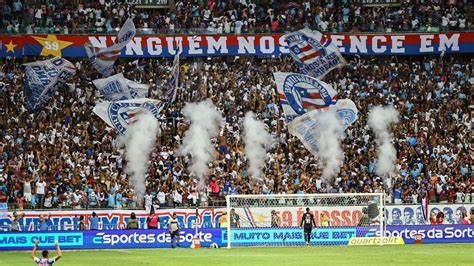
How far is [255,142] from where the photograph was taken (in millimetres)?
51969

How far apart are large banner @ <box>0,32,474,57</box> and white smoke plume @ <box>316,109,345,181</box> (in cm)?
976

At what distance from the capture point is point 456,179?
164ft

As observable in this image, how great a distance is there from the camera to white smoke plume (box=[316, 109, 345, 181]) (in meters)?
50.2

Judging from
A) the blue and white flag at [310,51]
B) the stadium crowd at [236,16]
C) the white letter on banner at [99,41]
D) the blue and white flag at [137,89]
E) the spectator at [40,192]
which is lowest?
the spectator at [40,192]

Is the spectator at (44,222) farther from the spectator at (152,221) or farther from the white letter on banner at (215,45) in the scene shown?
the white letter on banner at (215,45)

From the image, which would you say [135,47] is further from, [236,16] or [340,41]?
[340,41]

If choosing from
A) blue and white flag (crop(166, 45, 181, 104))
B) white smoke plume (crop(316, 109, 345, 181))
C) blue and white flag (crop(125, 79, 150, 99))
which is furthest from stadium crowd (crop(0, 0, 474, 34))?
white smoke plume (crop(316, 109, 345, 181))

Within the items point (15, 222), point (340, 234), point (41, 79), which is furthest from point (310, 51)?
point (15, 222)

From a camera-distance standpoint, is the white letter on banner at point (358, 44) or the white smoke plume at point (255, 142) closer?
the white smoke plume at point (255, 142)

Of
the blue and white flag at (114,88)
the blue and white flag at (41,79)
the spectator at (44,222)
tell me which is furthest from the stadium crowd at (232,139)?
the blue and white flag at (114,88)

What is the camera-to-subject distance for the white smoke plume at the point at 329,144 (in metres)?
50.2

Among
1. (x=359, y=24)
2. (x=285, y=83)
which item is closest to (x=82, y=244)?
(x=285, y=83)

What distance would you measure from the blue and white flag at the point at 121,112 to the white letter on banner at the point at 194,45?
10144 millimetres

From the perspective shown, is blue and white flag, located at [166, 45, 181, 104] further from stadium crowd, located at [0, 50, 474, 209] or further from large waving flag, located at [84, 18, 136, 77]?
large waving flag, located at [84, 18, 136, 77]
